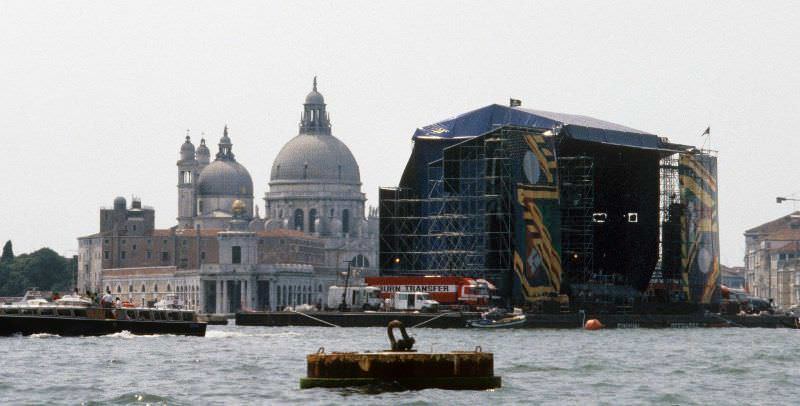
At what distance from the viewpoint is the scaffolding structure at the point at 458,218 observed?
382ft

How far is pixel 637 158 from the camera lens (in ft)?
416

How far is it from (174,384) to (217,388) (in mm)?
1946

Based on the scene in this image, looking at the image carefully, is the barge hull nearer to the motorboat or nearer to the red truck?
the motorboat

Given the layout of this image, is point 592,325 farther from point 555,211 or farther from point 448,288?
point 555,211

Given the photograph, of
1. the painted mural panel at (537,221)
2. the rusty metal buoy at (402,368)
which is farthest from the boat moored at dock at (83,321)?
the rusty metal buoy at (402,368)

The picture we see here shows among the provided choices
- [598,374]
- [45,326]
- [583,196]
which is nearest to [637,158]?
[583,196]

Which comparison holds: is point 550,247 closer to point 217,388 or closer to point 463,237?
point 463,237

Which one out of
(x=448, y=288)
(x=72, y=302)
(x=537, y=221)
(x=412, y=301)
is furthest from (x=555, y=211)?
(x=72, y=302)

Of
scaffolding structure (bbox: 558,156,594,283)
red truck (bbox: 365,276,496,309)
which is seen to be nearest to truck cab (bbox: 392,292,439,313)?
red truck (bbox: 365,276,496,309)

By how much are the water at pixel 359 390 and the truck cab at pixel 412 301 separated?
22.8 m

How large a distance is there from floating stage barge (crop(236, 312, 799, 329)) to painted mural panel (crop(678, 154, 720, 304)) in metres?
5.09

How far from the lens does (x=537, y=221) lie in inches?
4508

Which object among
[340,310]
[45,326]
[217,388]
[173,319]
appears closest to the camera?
[217,388]

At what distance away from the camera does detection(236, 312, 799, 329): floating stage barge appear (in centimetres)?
10475
